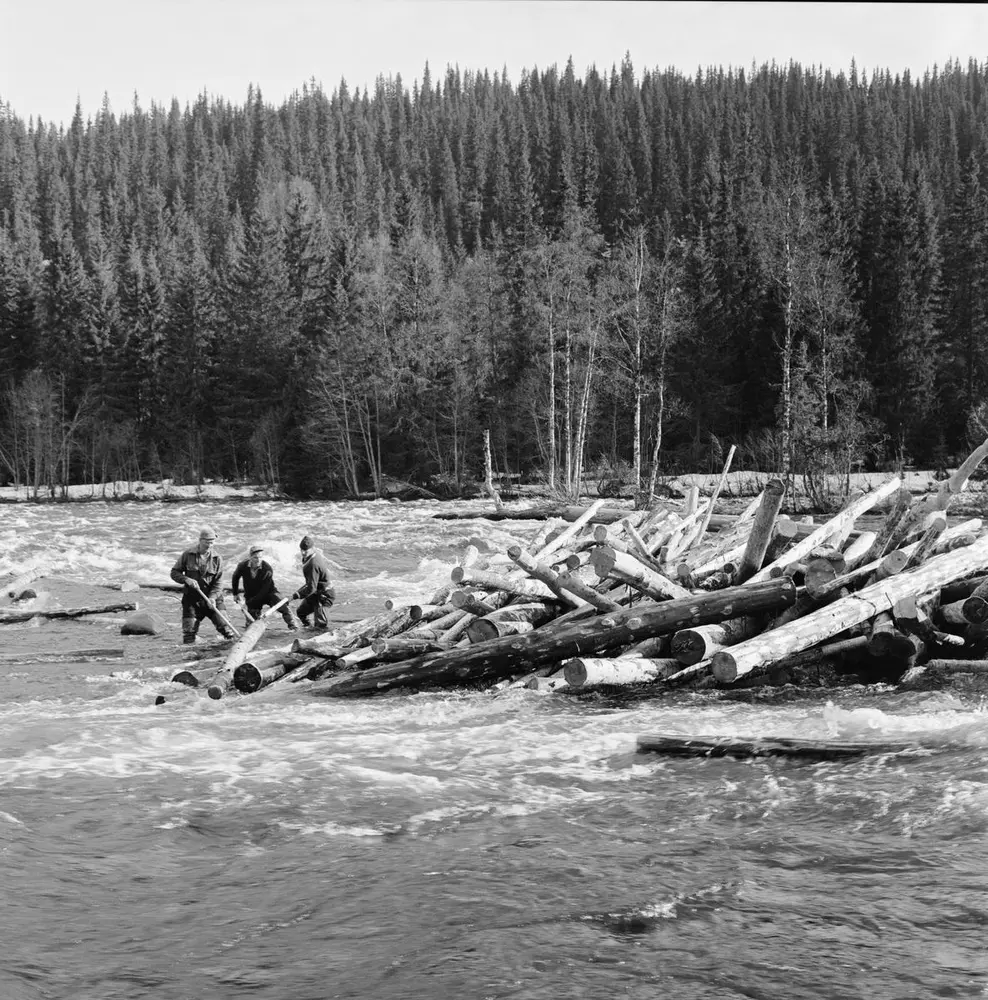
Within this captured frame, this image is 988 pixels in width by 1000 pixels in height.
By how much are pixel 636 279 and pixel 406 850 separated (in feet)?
106

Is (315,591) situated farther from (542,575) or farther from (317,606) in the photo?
(542,575)

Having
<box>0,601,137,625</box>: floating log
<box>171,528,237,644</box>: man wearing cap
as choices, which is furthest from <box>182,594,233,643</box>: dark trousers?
<box>0,601,137,625</box>: floating log

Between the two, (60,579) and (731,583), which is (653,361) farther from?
(731,583)

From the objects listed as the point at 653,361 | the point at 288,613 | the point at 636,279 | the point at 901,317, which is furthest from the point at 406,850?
the point at 901,317

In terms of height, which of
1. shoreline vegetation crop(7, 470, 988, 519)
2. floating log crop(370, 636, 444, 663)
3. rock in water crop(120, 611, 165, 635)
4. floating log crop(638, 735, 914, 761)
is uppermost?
shoreline vegetation crop(7, 470, 988, 519)

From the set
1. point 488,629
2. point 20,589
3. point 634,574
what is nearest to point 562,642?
point 634,574

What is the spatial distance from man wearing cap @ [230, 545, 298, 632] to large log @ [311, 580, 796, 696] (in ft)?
13.4

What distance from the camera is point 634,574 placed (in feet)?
29.0

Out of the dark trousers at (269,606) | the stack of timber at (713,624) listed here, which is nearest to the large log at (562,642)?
the stack of timber at (713,624)

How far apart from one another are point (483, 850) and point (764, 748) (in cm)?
214

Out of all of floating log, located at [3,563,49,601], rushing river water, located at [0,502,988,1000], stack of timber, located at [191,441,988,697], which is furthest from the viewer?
floating log, located at [3,563,49,601]

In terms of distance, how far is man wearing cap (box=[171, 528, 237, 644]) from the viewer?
12945 millimetres

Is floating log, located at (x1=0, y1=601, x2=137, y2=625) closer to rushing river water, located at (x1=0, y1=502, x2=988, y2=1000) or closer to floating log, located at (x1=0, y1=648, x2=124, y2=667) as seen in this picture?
floating log, located at (x1=0, y1=648, x2=124, y2=667)

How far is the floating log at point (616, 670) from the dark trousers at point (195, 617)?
19.1 feet
